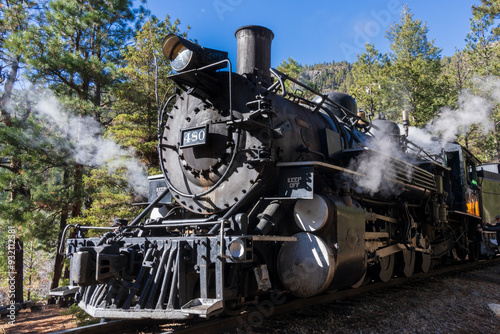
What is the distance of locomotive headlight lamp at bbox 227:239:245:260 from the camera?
10.5 ft

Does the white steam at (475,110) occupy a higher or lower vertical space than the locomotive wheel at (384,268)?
higher

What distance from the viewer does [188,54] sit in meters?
4.15

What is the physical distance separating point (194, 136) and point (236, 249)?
1.69 meters

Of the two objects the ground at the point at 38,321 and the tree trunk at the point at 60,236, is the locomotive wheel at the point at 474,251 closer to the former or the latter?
the ground at the point at 38,321

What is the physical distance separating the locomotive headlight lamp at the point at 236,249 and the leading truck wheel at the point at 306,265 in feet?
3.03

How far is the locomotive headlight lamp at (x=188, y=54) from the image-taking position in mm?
4094

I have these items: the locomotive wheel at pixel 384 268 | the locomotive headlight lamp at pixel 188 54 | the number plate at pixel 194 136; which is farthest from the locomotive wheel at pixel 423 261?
the locomotive headlight lamp at pixel 188 54

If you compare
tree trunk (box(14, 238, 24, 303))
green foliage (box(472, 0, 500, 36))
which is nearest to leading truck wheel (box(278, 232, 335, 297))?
tree trunk (box(14, 238, 24, 303))

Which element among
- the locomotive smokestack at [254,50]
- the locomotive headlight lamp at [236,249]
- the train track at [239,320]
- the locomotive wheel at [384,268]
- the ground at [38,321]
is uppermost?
the locomotive smokestack at [254,50]

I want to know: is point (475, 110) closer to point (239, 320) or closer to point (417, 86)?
point (417, 86)

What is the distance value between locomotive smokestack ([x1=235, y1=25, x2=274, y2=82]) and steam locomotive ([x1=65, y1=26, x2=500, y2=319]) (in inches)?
0.7

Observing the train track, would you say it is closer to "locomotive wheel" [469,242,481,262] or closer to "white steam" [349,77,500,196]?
"white steam" [349,77,500,196]

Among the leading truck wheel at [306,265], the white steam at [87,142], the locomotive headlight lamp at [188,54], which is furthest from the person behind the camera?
the white steam at [87,142]

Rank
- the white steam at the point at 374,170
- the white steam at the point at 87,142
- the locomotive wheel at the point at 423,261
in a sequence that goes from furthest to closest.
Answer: the white steam at the point at 87,142
the locomotive wheel at the point at 423,261
the white steam at the point at 374,170
